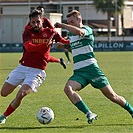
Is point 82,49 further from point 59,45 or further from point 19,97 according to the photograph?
point 19,97

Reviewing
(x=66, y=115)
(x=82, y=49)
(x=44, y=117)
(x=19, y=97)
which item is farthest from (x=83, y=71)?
(x=66, y=115)

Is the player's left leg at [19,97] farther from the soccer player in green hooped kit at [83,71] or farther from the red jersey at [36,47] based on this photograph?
the soccer player in green hooped kit at [83,71]

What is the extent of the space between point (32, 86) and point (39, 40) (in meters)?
0.84

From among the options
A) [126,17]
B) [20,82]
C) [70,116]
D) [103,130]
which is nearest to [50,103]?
[70,116]

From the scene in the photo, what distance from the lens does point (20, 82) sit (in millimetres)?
10594

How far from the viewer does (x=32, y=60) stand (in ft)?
34.4

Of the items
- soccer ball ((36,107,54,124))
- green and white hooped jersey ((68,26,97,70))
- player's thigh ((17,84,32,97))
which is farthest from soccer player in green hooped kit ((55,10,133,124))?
player's thigh ((17,84,32,97))

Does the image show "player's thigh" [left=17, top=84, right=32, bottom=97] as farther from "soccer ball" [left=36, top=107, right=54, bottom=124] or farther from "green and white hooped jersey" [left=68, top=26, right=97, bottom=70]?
"green and white hooped jersey" [left=68, top=26, right=97, bottom=70]

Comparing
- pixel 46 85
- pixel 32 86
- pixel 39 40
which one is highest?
pixel 39 40

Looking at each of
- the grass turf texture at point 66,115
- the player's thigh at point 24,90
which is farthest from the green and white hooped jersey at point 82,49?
the grass turf texture at point 66,115

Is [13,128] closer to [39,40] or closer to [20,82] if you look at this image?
[20,82]

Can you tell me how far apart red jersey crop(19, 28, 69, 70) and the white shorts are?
3.7 inches

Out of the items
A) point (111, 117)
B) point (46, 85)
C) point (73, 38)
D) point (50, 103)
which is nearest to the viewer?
point (73, 38)

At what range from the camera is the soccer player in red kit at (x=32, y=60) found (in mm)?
10211
